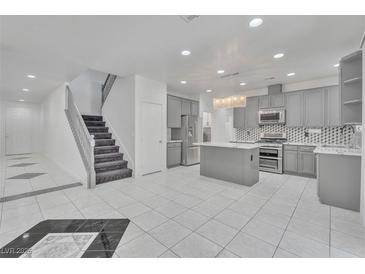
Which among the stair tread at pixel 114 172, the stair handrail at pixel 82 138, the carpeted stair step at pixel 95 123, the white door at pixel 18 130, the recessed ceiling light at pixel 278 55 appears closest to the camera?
the recessed ceiling light at pixel 278 55

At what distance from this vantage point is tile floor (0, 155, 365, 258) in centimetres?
179

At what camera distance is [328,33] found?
8.37ft

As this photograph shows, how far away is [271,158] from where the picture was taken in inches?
195

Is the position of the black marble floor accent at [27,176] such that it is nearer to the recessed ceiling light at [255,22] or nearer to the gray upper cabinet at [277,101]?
the recessed ceiling light at [255,22]

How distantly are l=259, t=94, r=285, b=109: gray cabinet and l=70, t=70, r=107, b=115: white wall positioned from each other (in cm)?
634

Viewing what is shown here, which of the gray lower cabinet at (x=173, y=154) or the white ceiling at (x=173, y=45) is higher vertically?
the white ceiling at (x=173, y=45)

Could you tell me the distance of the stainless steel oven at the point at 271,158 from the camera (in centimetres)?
481

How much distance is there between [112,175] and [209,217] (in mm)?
2841

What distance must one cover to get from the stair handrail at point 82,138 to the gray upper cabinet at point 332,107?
6084 mm

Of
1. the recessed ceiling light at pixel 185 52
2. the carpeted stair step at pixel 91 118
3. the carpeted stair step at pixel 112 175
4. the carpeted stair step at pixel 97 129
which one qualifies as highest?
the recessed ceiling light at pixel 185 52

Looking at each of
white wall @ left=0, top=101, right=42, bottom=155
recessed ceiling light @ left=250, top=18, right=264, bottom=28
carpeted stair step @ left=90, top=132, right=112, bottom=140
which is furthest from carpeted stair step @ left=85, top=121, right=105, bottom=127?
white wall @ left=0, top=101, right=42, bottom=155

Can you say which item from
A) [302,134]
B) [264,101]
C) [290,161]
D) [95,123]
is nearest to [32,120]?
[95,123]

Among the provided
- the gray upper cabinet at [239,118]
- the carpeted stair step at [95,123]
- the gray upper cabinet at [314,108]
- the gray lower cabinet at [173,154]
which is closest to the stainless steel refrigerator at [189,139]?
the gray lower cabinet at [173,154]

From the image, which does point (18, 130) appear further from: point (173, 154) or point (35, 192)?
point (173, 154)
